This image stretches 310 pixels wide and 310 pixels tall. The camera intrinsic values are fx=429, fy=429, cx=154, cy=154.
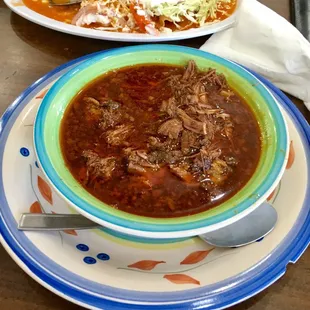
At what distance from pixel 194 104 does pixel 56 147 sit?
1.74 feet

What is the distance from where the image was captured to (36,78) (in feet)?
6.75

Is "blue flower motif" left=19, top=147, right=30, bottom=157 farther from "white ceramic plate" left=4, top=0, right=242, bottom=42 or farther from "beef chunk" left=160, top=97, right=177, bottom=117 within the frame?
"white ceramic plate" left=4, top=0, right=242, bottom=42

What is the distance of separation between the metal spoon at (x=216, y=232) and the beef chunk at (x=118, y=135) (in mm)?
316

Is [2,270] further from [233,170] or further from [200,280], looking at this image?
[233,170]

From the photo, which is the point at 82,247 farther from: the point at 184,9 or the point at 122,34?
the point at 184,9

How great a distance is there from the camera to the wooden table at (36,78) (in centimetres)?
124

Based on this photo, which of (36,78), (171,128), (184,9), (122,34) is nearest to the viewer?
(171,128)

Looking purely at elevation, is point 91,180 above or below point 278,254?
above

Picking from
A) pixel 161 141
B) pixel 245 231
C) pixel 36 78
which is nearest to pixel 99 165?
pixel 161 141

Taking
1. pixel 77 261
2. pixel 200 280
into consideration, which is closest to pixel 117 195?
pixel 77 261

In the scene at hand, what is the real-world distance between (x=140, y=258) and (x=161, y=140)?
16.7 inches

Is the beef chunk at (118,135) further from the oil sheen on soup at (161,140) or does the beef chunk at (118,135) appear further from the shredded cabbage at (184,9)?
the shredded cabbage at (184,9)

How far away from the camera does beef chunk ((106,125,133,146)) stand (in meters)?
1.51

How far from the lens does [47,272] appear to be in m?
1.17
